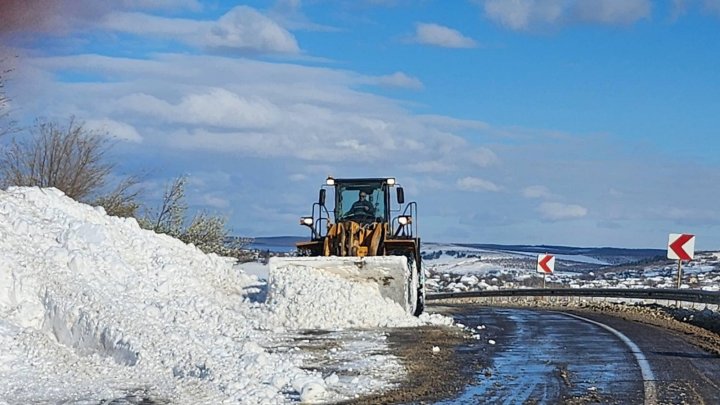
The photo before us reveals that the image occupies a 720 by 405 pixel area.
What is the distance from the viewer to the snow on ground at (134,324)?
11.1m

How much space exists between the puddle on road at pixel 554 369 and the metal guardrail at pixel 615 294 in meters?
5.57

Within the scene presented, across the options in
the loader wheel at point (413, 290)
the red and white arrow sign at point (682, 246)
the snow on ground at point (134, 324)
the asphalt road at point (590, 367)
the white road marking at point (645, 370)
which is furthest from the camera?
the red and white arrow sign at point (682, 246)

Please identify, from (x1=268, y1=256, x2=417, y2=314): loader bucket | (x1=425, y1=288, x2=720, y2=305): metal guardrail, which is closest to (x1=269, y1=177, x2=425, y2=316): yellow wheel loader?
(x1=268, y1=256, x2=417, y2=314): loader bucket

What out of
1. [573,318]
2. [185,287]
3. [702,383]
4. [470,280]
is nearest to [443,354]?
[702,383]

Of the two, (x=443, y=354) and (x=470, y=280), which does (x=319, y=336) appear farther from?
(x=470, y=280)

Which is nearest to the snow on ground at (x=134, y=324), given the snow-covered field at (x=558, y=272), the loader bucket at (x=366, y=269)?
the loader bucket at (x=366, y=269)

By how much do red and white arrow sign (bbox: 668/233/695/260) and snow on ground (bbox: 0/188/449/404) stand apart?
9.90 meters

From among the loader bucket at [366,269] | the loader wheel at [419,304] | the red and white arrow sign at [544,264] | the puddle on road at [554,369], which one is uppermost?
the red and white arrow sign at [544,264]

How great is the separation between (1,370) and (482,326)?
11135 millimetres

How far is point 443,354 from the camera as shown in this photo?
1490 centimetres

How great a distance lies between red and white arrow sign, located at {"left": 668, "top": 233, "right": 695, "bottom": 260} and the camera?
27.5 m

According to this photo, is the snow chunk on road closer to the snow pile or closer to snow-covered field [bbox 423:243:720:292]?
the snow pile

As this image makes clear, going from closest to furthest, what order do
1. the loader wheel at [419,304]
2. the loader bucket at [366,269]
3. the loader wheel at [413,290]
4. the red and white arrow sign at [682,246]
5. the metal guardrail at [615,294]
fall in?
the loader bucket at [366,269]
the loader wheel at [413,290]
the loader wheel at [419,304]
the metal guardrail at [615,294]
the red and white arrow sign at [682,246]

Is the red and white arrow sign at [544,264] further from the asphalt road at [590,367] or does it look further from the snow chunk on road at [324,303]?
the snow chunk on road at [324,303]
